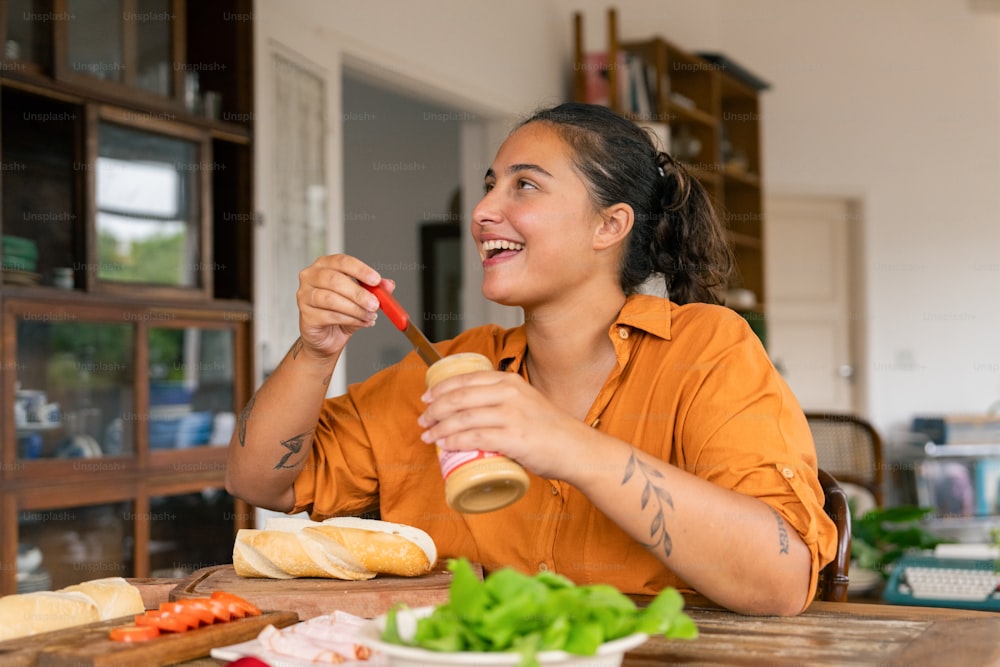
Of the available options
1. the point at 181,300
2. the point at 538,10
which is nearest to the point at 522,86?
the point at 538,10

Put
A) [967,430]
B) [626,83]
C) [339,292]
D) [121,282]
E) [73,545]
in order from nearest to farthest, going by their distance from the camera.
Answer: [339,292] < [73,545] < [121,282] < [626,83] < [967,430]

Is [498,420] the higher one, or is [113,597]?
[498,420]

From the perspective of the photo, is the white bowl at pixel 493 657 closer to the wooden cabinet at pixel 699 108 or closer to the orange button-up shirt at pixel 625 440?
the orange button-up shirt at pixel 625 440

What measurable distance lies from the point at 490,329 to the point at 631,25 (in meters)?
4.27

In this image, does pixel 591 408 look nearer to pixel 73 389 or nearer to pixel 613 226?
pixel 613 226

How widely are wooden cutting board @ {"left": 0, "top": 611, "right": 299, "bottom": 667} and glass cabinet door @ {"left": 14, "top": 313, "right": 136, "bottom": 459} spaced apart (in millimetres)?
1495

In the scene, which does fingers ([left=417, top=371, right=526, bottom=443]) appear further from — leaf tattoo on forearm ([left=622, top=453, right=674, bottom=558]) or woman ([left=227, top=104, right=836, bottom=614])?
leaf tattoo on forearm ([left=622, top=453, right=674, bottom=558])

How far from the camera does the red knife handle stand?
48.6 inches

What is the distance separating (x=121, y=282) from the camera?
8.73 feet

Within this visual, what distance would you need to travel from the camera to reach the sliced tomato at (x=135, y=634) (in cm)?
97

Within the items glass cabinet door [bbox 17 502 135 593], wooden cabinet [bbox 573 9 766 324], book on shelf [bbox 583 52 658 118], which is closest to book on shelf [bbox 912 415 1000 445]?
wooden cabinet [bbox 573 9 766 324]

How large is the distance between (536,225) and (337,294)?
320 mm

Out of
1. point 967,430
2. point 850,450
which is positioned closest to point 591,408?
point 850,450

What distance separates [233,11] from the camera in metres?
2.99
